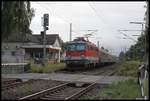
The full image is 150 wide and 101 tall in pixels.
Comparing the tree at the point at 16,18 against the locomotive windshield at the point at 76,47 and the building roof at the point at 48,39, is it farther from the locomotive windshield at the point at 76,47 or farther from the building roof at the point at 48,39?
the building roof at the point at 48,39

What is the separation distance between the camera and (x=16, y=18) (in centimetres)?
1738

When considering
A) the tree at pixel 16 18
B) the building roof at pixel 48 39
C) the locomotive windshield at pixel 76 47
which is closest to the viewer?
the tree at pixel 16 18

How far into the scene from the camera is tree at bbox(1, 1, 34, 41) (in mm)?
16344

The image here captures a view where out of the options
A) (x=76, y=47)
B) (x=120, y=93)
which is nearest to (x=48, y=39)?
(x=76, y=47)

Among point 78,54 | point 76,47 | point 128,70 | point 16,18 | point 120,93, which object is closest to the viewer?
point 16,18

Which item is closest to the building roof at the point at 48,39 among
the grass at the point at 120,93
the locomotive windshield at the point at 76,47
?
the locomotive windshield at the point at 76,47

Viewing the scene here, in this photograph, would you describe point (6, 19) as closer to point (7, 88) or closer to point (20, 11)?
point (20, 11)

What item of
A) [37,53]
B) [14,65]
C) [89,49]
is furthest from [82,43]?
[37,53]

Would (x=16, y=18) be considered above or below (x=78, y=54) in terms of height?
above

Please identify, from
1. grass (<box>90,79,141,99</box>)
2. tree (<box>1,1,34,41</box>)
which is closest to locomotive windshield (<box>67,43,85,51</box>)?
grass (<box>90,79,141,99</box>)

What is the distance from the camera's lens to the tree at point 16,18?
16.3 m

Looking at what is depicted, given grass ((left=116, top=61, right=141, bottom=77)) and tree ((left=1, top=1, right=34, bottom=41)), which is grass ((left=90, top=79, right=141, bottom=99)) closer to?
tree ((left=1, top=1, right=34, bottom=41))

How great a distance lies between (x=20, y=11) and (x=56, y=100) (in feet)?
12.7

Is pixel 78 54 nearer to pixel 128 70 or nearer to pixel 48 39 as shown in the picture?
pixel 128 70
